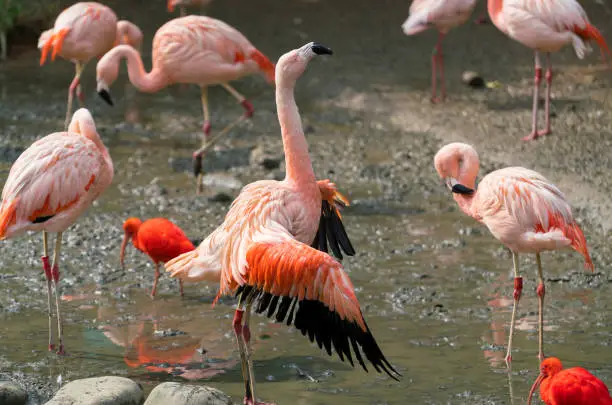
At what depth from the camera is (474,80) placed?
10484 mm

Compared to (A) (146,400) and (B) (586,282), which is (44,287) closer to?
(A) (146,400)

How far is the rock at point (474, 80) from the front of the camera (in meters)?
10.5

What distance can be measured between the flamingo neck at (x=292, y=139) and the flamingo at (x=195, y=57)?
11.0 feet

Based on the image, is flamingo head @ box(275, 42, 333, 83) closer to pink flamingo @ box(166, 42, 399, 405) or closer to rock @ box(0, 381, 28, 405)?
pink flamingo @ box(166, 42, 399, 405)

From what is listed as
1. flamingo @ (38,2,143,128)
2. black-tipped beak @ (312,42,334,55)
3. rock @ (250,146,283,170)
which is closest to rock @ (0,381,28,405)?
black-tipped beak @ (312,42,334,55)

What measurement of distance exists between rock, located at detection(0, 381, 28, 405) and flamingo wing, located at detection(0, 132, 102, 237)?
2.88 feet

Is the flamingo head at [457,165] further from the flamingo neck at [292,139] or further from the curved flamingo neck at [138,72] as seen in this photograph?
the curved flamingo neck at [138,72]

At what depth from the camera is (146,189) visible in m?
8.20

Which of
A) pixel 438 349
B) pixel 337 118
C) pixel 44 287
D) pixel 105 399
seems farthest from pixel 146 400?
pixel 337 118

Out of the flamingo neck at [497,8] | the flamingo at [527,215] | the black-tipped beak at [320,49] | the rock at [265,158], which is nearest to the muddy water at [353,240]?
the rock at [265,158]

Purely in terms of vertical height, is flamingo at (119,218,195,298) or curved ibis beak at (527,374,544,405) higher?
curved ibis beak at (527,374,544,405)

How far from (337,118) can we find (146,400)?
5.73 metres

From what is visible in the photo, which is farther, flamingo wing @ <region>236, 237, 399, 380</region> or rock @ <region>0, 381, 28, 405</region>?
rock @ <region>0, 381, 28, 405</region>

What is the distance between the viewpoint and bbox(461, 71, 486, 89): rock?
1047cm
